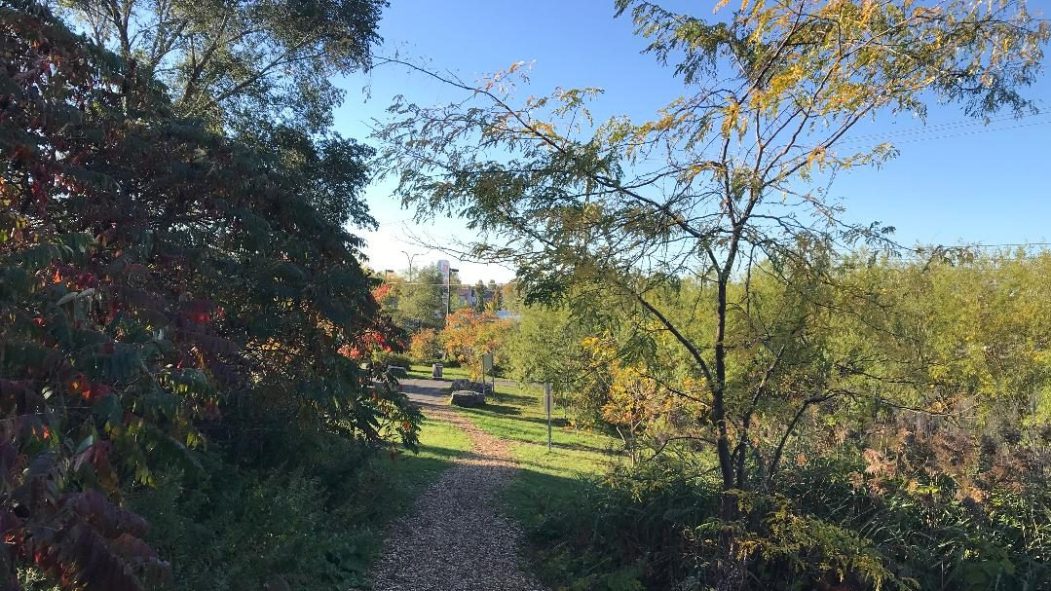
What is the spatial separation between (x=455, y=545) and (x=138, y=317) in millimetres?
4730

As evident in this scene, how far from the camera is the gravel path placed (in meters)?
5.31

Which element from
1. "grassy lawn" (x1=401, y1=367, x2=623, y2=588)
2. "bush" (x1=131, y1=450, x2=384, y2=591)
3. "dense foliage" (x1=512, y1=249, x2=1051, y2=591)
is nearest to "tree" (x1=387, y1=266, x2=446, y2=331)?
"grassy lawn" (x1=401, y1=367, x2=623, y2=588)

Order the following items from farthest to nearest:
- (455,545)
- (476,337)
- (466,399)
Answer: (476,337)
(466,399)
(455,545)

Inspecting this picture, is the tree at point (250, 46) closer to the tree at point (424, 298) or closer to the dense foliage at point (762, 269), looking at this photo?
the dense foliage at point (762, 269)

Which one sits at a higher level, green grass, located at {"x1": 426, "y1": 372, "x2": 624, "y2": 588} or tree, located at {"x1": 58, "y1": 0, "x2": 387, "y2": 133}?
tree, located at {"x1": 58, "y1": 0, "x2": 387, "y2": 133}

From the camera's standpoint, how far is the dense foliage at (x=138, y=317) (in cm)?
147

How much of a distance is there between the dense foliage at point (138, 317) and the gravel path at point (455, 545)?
1071 mm

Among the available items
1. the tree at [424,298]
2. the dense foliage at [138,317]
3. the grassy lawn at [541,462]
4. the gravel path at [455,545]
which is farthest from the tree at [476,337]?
the dense foliage at [138,317]

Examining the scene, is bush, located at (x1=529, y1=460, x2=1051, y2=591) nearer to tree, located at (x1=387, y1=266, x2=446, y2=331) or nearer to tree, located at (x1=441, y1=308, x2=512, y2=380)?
tree, located at (x1=441, y1=308, x2=512, y2=380)

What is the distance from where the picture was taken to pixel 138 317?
239 cm

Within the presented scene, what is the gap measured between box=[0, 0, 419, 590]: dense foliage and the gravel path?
1.07m

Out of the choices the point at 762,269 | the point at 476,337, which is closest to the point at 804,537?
the point at 762,269

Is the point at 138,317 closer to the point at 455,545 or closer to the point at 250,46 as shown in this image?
the point at 455,545

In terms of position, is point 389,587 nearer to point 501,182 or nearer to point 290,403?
point 290,403
